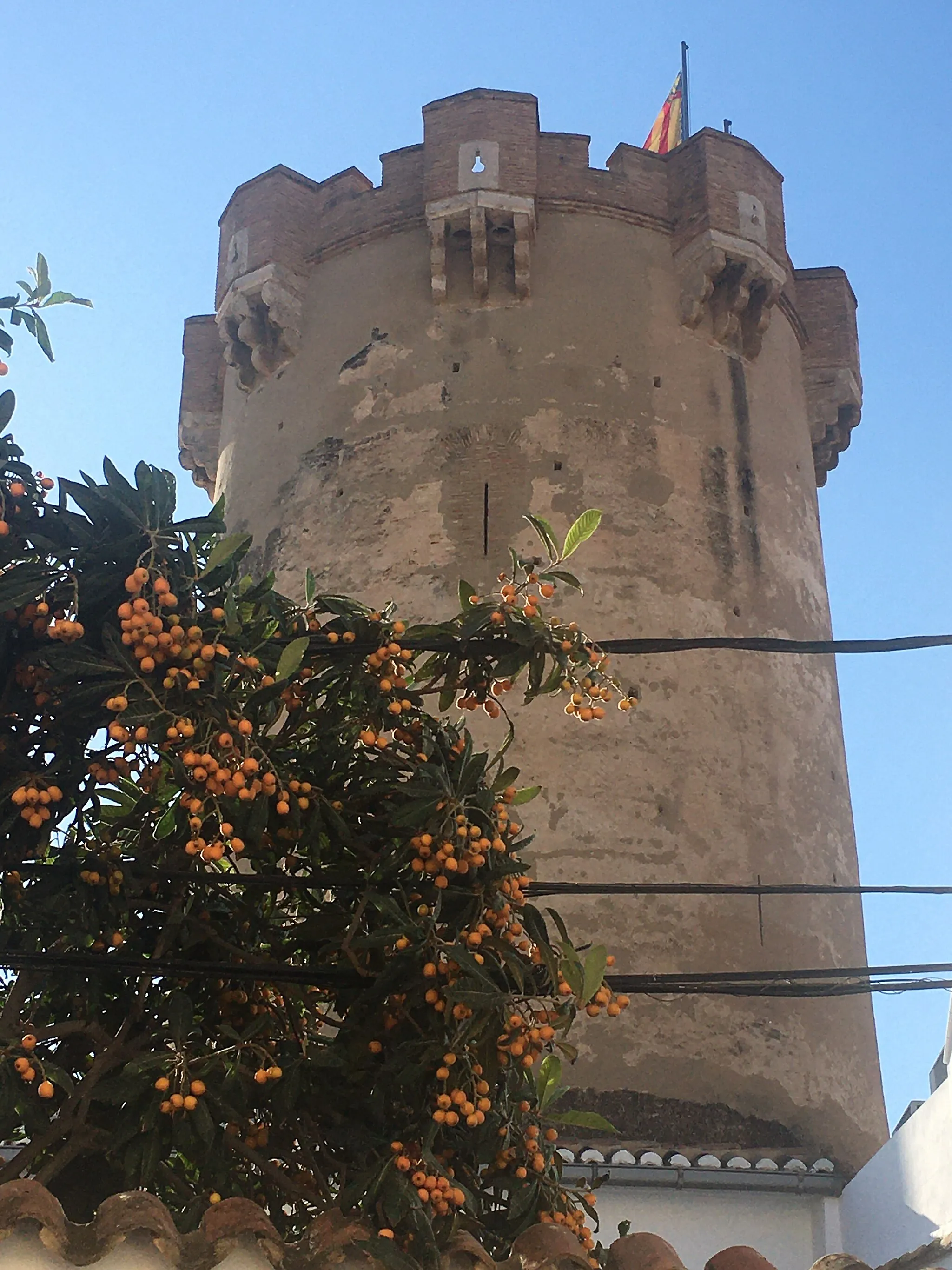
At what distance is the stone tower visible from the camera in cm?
966

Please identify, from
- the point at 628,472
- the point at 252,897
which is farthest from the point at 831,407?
the point at 252,897

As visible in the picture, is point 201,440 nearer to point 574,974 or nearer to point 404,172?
point 404,172

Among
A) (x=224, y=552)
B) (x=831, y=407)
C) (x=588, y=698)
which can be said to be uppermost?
(x=831, y=407)

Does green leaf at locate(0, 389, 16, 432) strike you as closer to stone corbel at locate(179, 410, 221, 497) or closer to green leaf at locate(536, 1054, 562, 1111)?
green leaf at locate(536, 1054, 562, 1111)

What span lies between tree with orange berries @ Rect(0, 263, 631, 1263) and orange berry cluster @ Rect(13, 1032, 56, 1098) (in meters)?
0.02

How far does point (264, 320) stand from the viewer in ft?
42.5

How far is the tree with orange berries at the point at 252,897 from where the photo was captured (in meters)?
4.18

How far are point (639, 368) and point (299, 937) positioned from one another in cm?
802

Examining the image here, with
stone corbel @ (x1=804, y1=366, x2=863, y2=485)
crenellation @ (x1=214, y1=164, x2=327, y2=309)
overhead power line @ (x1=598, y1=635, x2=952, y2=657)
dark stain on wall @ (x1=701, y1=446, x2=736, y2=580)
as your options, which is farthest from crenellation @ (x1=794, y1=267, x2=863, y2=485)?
overhead power line @ (x1=598, y1=635, x2=952, y2=657)

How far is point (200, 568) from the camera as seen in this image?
4.58m

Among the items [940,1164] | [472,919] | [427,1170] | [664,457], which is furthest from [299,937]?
[664,457]

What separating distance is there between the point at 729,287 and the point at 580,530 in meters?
8.31

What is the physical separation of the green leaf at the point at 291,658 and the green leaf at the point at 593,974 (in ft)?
3.88

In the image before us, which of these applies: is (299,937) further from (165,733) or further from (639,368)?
(639,368)
